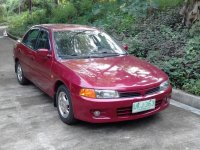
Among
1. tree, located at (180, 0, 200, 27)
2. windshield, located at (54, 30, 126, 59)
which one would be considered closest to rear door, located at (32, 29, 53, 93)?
windshield, located at (54, 30, 126, 59)

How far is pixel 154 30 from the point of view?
1020 centimetres

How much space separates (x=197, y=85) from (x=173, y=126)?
1.46 m

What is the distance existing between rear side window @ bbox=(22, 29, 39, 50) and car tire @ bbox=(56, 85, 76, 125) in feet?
6.03

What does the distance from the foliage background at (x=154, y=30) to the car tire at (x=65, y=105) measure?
253 centimetres

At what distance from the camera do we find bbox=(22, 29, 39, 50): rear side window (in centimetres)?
692

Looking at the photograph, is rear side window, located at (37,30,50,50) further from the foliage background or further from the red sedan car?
the foliage background

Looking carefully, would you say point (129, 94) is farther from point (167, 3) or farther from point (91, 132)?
point (167, 3)

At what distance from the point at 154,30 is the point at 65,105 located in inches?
229

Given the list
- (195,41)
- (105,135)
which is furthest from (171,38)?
(105,135)

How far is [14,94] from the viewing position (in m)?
7.07

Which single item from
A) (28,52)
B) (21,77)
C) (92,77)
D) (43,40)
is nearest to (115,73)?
(92,77)

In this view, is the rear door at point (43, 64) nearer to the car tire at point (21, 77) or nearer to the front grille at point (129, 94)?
the car tire at point (21, 77)

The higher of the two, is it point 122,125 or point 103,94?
point 103,94

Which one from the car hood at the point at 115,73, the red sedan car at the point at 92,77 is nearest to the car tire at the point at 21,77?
the red sedan car at the point at 92,77
